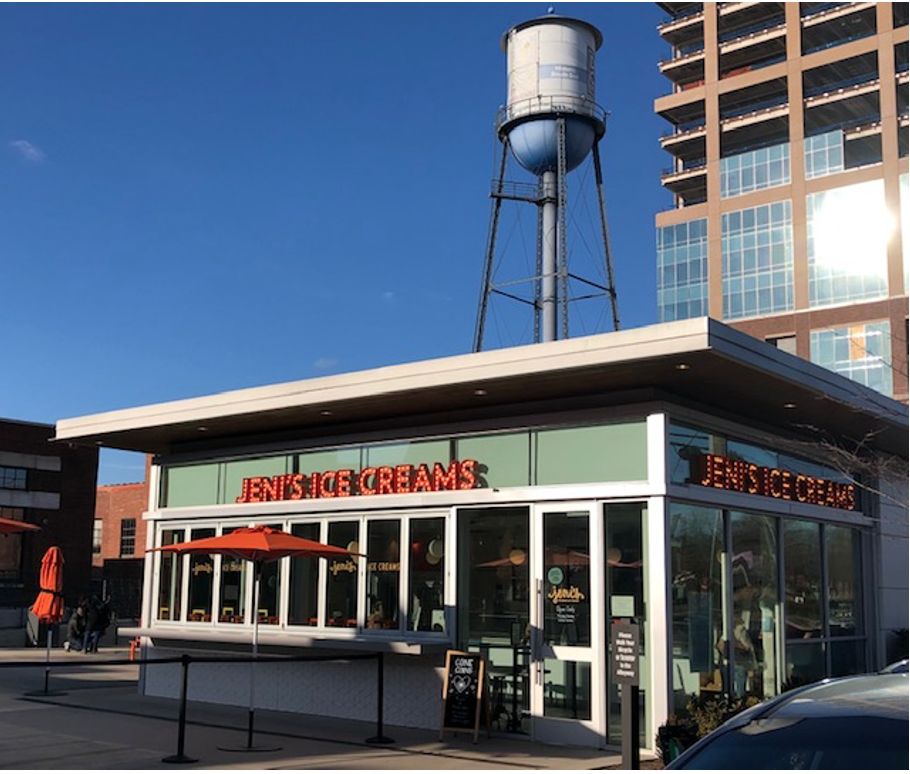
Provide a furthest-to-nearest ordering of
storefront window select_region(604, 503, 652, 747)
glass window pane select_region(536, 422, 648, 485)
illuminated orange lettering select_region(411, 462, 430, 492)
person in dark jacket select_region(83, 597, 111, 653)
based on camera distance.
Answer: person in dark jacket select_region(83, 597, 111, 653) → illuminated orange lettering select_region(411, 462, 430, 492) → glass window pane select_region(536, 422, 648, 485) → storefront window select_region(604, 503, 652, 747)

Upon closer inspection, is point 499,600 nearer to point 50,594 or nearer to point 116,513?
point 50,594

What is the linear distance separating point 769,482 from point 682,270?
2526 inches

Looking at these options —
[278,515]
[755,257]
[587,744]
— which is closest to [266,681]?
[278,515]

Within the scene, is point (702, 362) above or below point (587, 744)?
above

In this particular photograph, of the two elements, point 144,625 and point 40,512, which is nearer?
point 144,625

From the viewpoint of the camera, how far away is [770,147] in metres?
75.1

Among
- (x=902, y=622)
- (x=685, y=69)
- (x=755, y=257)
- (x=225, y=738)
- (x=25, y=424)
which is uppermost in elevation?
(x=685, y=69)

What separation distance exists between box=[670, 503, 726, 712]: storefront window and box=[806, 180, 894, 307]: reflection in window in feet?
190

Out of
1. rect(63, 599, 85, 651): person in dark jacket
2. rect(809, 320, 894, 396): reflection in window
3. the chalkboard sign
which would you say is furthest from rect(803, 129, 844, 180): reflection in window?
the chalkboard sign

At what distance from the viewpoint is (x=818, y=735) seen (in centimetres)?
422

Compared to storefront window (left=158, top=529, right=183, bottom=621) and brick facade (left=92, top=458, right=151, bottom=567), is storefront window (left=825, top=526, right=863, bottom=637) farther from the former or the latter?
brick facade (left=92, top=458, right=151, bottom=567)

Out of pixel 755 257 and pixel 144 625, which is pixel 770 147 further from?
pixel 144 625

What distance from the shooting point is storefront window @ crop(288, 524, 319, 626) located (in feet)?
55.8

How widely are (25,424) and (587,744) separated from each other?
1220 inches
